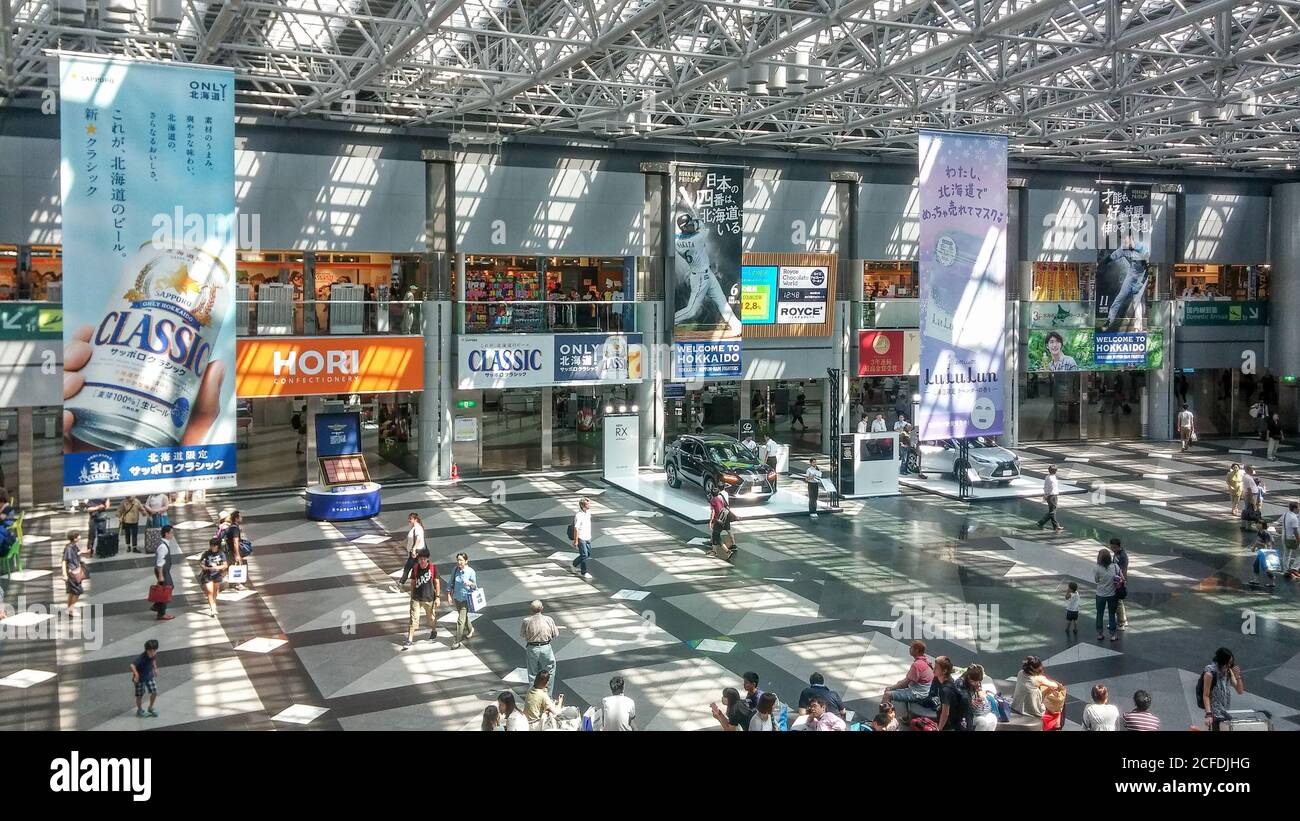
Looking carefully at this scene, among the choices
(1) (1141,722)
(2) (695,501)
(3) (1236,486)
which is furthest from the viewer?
(2) (695,501)

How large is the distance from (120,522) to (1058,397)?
34354mm

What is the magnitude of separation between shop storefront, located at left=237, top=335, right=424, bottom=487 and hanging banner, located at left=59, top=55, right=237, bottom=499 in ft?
48.2

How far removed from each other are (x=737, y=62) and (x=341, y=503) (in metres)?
12.4

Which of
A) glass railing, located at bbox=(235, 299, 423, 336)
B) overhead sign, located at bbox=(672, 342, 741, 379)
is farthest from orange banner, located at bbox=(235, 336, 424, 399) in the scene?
overhead sign, located at bbox=(672, 342, 741, 379)

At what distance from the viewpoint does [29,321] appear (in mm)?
23906

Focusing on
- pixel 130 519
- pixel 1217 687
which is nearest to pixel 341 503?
pixel 130 519

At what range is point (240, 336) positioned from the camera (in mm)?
25266

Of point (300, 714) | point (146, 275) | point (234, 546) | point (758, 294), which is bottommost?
point (300, 714)

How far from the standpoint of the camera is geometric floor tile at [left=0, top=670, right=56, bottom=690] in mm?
12922

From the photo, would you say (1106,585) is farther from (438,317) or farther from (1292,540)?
(438,317)

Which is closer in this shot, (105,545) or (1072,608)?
(1072,608)

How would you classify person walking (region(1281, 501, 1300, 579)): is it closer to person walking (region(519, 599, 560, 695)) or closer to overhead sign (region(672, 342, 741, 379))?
person walking (region(519, 599, 560, 695))

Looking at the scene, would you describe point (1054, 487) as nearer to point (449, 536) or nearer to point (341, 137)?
point (449, 536)
